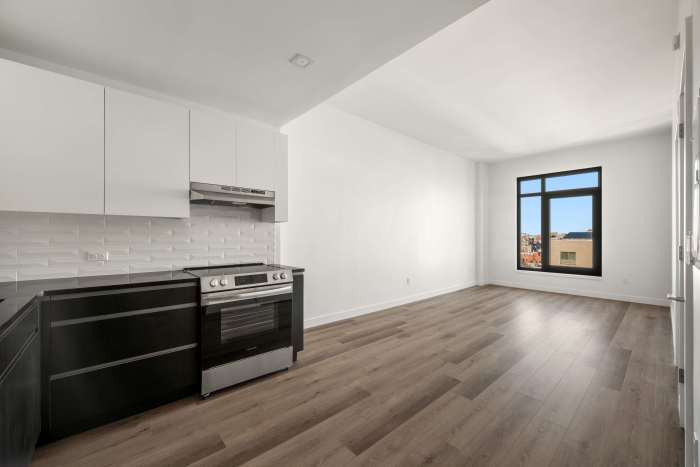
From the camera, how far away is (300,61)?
2219 mm

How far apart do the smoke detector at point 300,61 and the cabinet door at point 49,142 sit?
1.41m

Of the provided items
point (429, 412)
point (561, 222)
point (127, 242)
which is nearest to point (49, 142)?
point (127, 242)

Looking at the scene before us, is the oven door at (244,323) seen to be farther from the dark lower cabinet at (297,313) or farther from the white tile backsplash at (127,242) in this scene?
A: the white tile backsplash at (127,242)

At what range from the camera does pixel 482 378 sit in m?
2.53

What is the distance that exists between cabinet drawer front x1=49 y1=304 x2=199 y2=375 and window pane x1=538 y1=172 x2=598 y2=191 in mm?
7045

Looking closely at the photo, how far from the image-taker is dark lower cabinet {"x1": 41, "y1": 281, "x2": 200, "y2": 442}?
5.73 feet

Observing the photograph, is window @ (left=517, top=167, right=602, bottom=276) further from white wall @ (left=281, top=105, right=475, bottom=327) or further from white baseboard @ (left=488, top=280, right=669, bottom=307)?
white wall @ (left=281, top=105, right=475, bottom=327)

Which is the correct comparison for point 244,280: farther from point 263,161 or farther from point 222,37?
point 222,37

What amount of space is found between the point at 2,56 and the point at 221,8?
1.77 metres

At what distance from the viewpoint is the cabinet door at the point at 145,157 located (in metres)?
2.19

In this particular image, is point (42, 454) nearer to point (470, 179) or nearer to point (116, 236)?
point (116, 236)

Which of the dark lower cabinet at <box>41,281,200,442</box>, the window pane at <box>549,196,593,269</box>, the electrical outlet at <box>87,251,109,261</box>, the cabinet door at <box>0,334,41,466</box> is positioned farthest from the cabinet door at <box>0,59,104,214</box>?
the window pane at <box>549,196,593,269</box>

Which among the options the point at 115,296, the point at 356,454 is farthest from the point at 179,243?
the point at 356,454

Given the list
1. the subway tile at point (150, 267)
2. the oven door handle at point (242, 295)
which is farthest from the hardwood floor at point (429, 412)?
the subway tile at point (150, 267)
